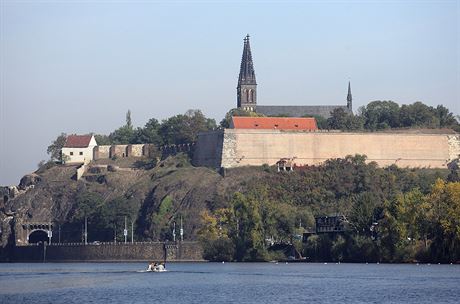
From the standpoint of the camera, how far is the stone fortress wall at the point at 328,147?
194 m

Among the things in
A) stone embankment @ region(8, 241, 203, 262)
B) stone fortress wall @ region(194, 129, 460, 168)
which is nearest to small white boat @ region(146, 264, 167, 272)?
stone embankment @ region(8, 241, 203, 262)

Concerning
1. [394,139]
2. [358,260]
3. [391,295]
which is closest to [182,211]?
[394,139]

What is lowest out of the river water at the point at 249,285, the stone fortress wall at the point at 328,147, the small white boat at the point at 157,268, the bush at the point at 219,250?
the river water at the point at 249,285

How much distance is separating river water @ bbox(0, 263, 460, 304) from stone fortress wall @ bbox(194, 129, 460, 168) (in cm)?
6540

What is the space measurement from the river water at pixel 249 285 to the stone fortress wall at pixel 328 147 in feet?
215

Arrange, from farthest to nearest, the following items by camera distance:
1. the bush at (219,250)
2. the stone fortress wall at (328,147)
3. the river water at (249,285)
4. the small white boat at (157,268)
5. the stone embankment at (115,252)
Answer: the stone fortress wall at (328,147)
the stone embankment at (115,252)
the bush at (219,250)
the small white boat at (157,268)
the river water at (249,285)

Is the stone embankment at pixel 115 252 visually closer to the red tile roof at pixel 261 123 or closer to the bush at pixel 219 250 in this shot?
the bush at pixel 219 250

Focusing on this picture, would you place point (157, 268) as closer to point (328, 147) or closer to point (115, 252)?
point (115, 252)

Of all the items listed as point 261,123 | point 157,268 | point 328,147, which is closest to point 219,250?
point 157,268

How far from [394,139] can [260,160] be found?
19.6 metres

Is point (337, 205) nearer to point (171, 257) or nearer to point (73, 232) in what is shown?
point (171, 257)

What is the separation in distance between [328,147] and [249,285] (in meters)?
96.8

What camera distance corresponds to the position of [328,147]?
196 m

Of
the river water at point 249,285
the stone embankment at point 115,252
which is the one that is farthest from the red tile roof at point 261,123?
the river water at point 249,285
